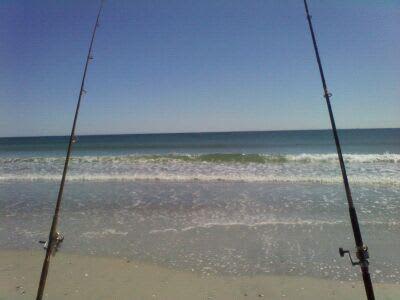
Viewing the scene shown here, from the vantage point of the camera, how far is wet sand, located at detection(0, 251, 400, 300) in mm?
4059

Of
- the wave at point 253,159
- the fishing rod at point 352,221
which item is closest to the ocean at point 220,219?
the fishing rod at point 352,221

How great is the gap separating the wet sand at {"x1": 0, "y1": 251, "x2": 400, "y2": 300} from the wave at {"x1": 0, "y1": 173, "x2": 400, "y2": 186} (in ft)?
26.1

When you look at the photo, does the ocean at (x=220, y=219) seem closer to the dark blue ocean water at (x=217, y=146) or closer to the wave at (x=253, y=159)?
the wave at (x=253, y=159)

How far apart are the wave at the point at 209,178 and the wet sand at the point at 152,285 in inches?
314

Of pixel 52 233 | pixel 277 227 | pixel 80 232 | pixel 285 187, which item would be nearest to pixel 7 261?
pixel 80 232

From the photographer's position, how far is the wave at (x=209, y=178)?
12.0 metres

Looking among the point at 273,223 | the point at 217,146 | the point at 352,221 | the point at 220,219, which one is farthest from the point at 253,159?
the point at 217,146

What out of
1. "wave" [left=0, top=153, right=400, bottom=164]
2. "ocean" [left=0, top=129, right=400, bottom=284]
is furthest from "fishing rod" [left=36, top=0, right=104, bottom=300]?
"wave" [left=0, top=153, right=400, bottom=164]

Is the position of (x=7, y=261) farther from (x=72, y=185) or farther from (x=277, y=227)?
(x=72, y=185)

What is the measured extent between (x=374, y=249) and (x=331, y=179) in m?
7.11

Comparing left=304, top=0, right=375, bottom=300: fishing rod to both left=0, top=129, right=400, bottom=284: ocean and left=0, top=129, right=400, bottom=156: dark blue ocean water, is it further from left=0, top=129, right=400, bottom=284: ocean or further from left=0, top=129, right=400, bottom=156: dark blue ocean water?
left=0, top=129, right=400, bottom=156: dark blue ocean water

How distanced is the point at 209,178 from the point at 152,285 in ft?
29.8

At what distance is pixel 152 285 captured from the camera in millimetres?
4336

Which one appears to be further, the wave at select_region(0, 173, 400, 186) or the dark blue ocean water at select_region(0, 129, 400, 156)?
the dark blue ocean water at select_region(0, 129, 400, 156)
